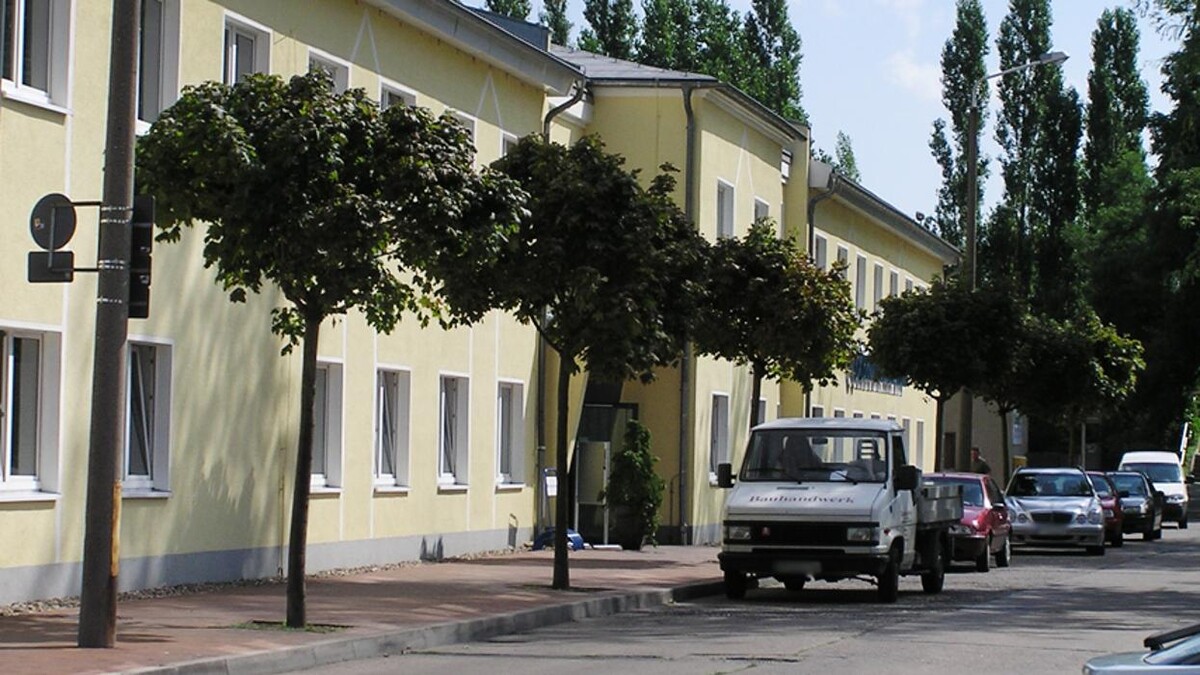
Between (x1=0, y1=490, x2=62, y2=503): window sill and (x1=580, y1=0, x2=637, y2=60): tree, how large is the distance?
49.2 m

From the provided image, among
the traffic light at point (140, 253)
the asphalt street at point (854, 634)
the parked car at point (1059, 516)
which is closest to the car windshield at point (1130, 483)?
the parked car at point (1059, 516)

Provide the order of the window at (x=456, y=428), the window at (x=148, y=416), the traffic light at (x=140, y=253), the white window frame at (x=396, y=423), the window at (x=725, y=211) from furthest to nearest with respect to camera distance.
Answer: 1. the window at (x=725, y=211)
2. the window at (x=456, y=428)
3. the white window frame at (x=396, y=423)
4. the window at (x=148, y=416)
5. the traffic light at (x=140, y=253)

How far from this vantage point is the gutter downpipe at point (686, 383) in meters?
32.9

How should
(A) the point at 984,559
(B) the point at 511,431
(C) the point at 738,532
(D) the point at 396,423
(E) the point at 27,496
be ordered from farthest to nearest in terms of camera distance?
(B) the point at 511,431, (A) the point at 984,559, (D) the point at 396,423, (C) the point at 738,532, (E) the point at 27,496

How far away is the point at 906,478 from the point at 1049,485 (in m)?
16.2

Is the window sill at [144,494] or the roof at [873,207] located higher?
the roof at [873,207]

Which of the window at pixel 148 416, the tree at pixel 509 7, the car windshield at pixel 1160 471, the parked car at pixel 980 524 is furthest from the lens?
the tree at pixel 509 7

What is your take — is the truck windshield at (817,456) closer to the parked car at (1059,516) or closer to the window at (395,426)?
the window at (395,426)

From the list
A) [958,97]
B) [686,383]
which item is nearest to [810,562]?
[686,383]

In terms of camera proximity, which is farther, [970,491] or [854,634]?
[970,491]

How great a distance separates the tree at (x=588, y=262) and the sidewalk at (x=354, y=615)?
4.35 ft

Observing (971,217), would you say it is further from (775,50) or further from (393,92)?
(775,50)

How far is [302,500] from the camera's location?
15.7 m

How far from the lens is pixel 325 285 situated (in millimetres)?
15109
